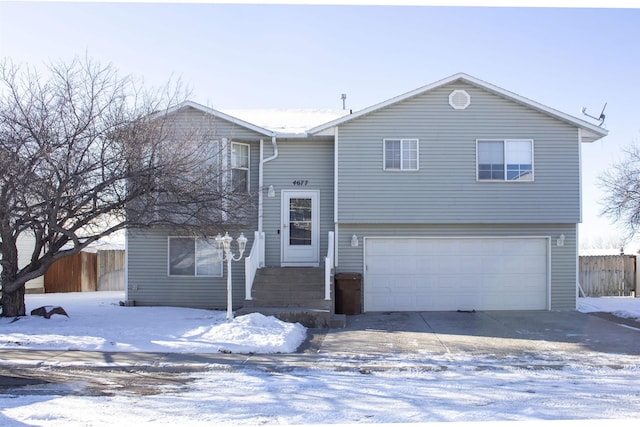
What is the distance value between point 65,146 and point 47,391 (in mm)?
5454

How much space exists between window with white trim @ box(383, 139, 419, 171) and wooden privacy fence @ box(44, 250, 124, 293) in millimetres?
14010

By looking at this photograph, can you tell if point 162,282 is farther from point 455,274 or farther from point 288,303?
point 455,274

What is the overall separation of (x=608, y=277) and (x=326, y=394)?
713 inches

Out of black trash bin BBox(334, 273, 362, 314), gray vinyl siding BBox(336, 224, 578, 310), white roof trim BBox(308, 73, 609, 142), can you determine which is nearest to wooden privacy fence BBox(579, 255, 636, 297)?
gray vinyl siding BBox(336, 224, 578, 310)

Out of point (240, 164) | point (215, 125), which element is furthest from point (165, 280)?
point (215, 125)

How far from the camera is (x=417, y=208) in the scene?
51.5 feet

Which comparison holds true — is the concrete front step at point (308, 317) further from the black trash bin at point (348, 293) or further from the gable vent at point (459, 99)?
the gable vent at point (459, 99)

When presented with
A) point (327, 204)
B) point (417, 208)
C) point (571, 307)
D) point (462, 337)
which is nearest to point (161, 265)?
point (327, 204)

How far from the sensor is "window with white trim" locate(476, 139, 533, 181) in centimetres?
1580

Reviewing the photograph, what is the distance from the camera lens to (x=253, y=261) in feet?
48.9

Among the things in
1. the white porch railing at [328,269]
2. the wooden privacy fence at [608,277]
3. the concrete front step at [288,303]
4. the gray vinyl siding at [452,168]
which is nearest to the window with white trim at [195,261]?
the concrete front step at [288,303]

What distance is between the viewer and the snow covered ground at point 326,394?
6105 mm

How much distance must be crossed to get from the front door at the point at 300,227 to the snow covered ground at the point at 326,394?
17.2 feet

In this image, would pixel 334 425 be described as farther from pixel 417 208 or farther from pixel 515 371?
pixel 417 208
